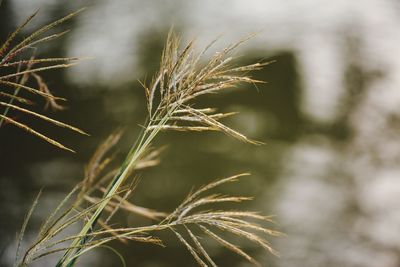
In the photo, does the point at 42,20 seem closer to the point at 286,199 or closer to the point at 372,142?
the point at 286,199

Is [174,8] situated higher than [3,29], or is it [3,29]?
[174,8]

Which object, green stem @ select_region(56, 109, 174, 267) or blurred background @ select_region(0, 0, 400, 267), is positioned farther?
blurred background @ select_region(0, 0, 400, 267)

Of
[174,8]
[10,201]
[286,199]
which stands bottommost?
[10,201]

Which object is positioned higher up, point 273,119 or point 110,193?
point 273,119

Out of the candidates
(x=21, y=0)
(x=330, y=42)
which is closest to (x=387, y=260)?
(x=330, y=42)

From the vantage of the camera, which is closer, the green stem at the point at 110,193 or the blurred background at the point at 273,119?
the green stem at the point at 110,193

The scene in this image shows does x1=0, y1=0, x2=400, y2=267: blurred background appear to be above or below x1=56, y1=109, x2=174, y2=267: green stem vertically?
above

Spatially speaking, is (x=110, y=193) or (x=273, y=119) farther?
(x=273, y=119)

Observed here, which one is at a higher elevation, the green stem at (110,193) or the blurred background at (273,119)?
the blurred background at (273,119)
